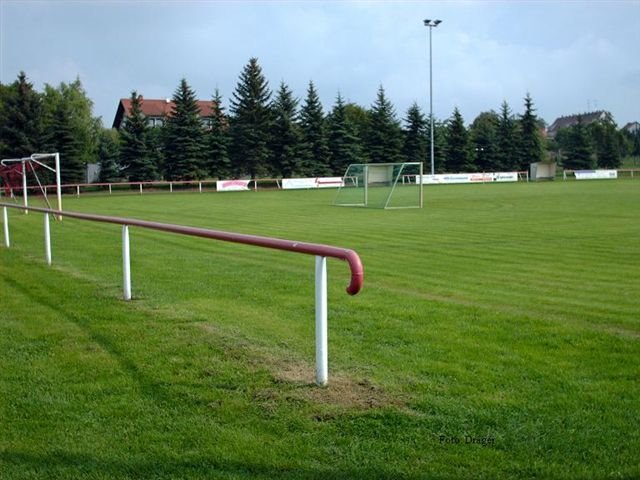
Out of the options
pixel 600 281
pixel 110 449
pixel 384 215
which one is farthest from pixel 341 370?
pixel 384 215

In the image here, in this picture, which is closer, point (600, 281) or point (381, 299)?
point (381, 299)

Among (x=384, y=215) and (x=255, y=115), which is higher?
(x=255, y=115)

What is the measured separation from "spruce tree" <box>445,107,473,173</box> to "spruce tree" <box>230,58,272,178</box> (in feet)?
74.2

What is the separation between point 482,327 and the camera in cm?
715

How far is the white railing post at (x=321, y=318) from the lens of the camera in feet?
16.6

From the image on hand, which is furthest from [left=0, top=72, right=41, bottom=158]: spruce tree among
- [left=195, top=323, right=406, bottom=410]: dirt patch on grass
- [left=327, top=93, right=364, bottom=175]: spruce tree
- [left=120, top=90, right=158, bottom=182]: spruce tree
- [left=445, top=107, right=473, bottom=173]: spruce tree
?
[left=195, top=323, right=406, bottom=410]: dirt patch on grass

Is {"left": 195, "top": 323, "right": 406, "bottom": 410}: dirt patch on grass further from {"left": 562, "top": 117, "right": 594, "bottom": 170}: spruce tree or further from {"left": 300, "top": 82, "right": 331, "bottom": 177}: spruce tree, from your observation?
{"left": 562, "top": 117, "right": 594, "bottom": 170}: spruce tree

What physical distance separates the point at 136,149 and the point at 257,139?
12.5 m

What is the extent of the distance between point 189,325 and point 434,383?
10.6 feet

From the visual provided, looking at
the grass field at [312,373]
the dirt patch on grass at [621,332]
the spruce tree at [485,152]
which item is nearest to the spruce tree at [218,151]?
the spruce tree at [485,152]

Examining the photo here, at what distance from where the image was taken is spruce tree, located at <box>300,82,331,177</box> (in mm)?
72438

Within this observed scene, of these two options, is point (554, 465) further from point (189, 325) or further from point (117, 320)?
point (117, 320)

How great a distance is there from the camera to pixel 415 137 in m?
80.0

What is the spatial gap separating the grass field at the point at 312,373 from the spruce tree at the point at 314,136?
199 feet
